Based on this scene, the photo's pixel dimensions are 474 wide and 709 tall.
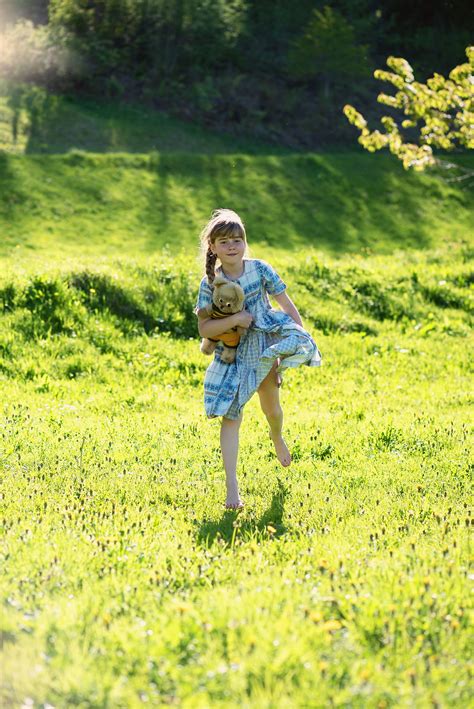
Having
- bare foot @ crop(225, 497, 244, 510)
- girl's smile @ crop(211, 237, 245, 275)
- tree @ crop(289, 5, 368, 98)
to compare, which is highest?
tree @ crop(289, 5, 368, 98)

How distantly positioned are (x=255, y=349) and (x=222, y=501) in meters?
1.09

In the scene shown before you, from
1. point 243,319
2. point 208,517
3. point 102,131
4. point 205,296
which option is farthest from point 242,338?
point 102,131

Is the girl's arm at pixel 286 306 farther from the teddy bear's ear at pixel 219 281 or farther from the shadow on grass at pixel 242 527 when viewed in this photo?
the shadow on grass at pixel 242 527

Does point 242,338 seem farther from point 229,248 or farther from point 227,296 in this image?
point 229,248

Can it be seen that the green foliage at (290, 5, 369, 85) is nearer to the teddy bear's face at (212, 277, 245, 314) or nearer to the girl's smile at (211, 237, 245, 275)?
the girl's smile at (211, 237, 245, 275)

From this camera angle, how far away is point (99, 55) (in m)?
33.7

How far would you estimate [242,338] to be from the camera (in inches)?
235

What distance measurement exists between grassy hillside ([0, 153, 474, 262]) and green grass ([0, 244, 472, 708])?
8.86 meters

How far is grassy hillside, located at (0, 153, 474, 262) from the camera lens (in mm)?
21562

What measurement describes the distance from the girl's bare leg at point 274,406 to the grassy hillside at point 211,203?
13.4 metres

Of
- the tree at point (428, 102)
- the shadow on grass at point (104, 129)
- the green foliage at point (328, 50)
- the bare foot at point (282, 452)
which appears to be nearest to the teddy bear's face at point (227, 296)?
the bare foot at point (282, 452)

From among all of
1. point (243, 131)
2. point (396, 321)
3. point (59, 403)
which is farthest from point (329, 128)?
point (59, 403)

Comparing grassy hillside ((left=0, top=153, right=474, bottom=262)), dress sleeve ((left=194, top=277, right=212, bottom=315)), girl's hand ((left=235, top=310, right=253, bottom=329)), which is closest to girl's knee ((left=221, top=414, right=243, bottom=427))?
girl's hand ((left=235, top=310, right=253, bottom=329))

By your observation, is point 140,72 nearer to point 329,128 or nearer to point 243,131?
point 243,131
